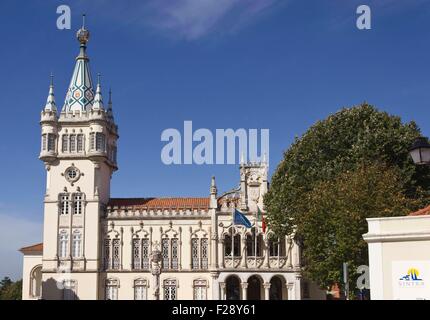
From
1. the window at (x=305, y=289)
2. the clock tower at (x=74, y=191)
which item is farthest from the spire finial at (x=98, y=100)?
the window at (x=305, y=289)

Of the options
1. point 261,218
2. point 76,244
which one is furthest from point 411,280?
point 76,244

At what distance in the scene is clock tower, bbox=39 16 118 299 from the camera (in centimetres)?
5997

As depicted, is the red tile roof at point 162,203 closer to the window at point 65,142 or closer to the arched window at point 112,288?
the window at point 65,142

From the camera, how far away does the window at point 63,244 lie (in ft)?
199

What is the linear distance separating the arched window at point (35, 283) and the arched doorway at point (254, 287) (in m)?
24.3

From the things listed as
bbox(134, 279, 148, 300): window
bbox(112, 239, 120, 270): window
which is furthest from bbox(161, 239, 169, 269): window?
bbox(112, 239, 120, 270): window

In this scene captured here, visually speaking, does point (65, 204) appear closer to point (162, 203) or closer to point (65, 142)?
point (65, 142)

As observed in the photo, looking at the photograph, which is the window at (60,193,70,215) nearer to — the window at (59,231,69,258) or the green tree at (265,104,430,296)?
the window at (59,231,69,258)

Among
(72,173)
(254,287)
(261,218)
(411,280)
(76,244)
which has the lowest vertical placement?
(254,287)

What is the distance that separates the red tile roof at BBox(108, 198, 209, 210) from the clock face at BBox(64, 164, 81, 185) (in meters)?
4.76

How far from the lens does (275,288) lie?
6184 centimetres

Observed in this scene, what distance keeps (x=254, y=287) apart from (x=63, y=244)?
66.1ft
